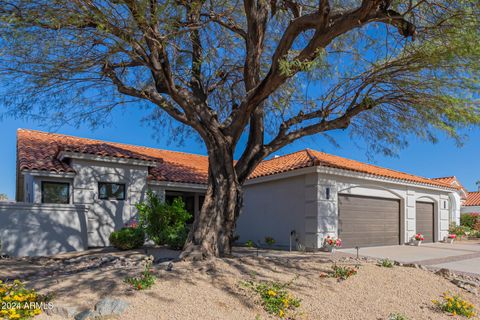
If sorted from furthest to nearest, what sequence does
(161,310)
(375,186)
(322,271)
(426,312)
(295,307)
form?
1. (375,186)
2. (322,271)
3. (426,312)
4. (295,307)
5. (161,310)

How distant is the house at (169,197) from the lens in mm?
12680

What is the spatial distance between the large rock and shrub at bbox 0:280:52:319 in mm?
678

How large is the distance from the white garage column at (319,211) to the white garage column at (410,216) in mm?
5240

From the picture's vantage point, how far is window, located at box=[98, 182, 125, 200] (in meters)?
14.8

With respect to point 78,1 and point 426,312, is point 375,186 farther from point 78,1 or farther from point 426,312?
point 78,1

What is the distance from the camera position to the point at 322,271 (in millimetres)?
7312

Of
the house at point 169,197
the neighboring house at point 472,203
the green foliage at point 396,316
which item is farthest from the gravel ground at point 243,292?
the neighboring house at point 472,203

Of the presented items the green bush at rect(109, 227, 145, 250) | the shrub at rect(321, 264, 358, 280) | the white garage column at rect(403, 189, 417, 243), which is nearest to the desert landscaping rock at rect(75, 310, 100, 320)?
the shrub at rect(321, 264, 358, 280)

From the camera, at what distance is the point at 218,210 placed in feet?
28.5

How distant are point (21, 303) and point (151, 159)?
11189mm

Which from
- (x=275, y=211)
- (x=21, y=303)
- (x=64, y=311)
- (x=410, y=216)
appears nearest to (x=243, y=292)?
(x=64, y=311)

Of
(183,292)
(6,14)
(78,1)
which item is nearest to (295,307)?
(183,292)

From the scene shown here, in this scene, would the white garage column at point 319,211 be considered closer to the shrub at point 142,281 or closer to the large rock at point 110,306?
the shrub at point 142,281

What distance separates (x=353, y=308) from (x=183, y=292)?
8.44 ft
